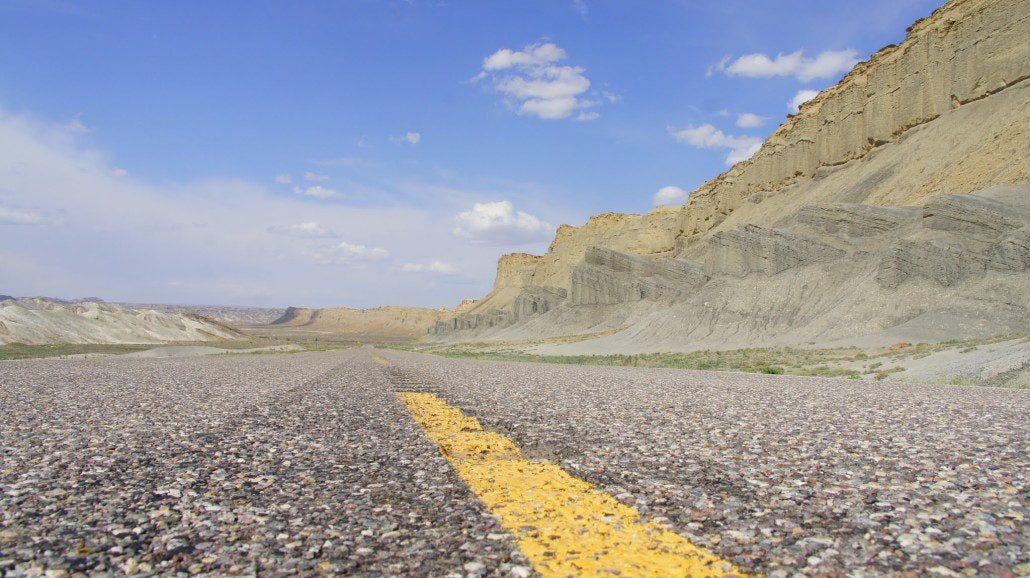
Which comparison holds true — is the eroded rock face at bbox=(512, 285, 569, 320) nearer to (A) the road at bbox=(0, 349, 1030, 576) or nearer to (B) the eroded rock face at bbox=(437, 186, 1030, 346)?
(B) the eroded rock face at bbox=(437, 186, 1030, 346)

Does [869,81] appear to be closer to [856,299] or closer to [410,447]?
[856,299]

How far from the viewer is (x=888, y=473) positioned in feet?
17.0

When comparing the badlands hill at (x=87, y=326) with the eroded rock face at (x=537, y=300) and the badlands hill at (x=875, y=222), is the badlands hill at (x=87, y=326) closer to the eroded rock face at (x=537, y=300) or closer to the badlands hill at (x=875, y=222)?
the eroded rock face at (x=537, y=300)

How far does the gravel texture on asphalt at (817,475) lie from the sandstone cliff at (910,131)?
5240 cm

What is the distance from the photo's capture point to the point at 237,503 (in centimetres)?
437

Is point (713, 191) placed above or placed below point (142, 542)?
above

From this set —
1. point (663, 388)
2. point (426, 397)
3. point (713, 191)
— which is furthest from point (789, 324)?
point (713, 191)

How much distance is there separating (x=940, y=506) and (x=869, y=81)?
283 feet

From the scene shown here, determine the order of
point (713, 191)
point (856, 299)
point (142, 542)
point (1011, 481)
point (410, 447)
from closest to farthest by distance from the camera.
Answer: point (142, 542) < point (1011, 481) < point (410, 447) < point (856, 299) < point (713, 191)

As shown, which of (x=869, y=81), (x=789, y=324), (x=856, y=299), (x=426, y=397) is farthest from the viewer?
(x=869, y=81)

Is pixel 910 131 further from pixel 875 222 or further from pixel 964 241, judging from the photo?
pixel 964 241

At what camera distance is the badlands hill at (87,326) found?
91.7m

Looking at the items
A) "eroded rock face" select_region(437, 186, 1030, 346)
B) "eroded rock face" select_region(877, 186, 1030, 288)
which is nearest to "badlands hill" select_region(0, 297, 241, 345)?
"eroded rock face" select_region(437, 186, 1030, 346)

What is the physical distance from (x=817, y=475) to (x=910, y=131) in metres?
76.8
